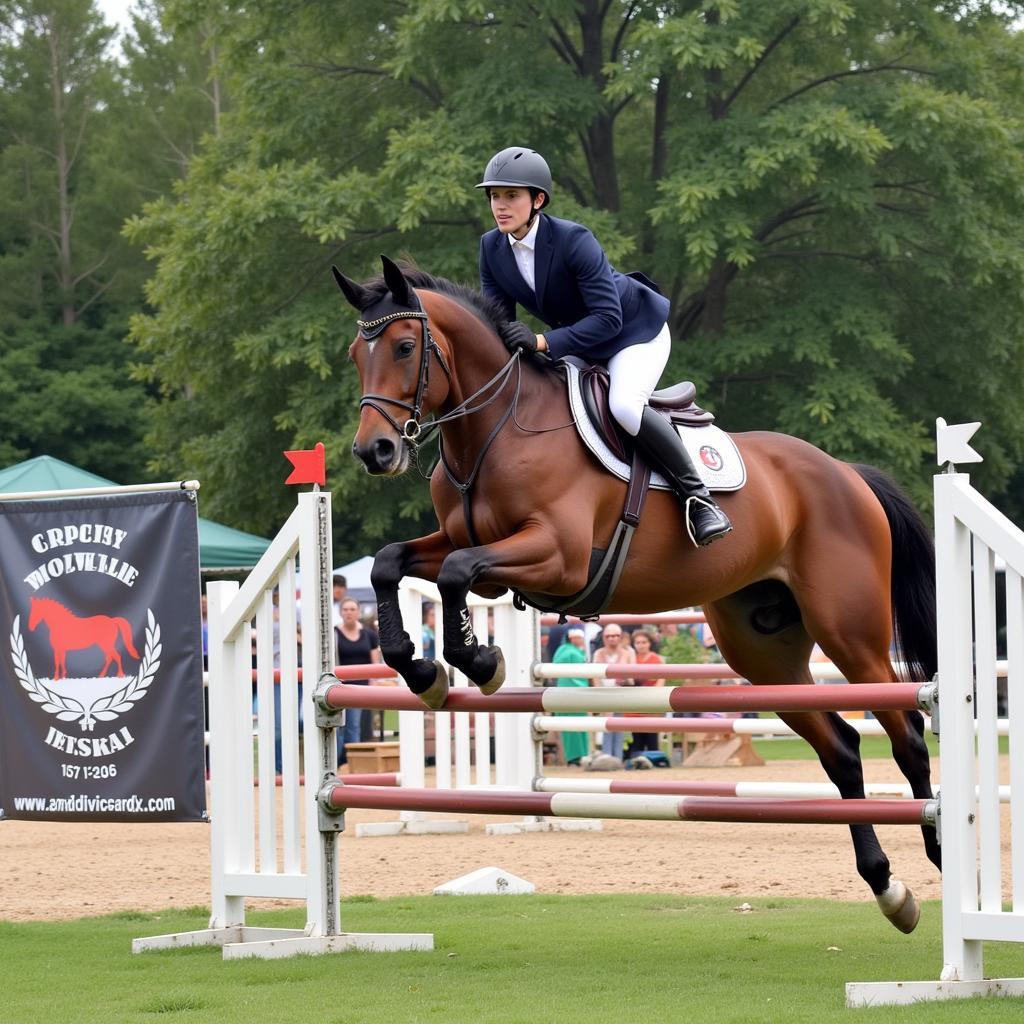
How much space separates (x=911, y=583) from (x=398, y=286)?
2.59 metres

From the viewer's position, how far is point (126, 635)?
748cm

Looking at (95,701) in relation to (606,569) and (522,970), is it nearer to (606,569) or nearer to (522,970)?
(522,970)

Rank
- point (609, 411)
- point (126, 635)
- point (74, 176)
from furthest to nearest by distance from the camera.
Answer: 1. point (74, 176)
2. point (126, 635)
3. point (609, 411)

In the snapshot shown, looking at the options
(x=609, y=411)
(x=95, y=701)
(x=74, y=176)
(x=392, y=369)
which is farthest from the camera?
(x=74, y=176)

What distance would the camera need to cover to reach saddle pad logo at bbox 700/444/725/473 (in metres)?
6.08

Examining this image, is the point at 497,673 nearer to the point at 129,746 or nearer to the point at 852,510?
the point at 852,510

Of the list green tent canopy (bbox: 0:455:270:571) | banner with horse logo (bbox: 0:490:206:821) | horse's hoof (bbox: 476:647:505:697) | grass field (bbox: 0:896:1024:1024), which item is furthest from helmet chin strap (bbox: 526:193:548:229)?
green tent canopy (bbox: 0:455:270:571)

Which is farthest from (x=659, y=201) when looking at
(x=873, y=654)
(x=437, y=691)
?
(x=437, y=691)

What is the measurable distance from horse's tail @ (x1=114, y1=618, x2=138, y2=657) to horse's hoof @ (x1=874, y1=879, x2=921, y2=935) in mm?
3502

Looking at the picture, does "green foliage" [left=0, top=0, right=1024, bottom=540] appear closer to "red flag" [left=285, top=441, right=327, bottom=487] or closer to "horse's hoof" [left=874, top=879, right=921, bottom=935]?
"red flag" [left=285, top=441, right=327, bottom=487]

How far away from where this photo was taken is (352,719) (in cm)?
1498

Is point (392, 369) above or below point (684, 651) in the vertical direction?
above

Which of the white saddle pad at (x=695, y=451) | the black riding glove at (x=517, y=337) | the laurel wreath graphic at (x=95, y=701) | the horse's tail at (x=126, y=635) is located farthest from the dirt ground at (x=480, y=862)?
the black riding glove at (x=517, y=337)

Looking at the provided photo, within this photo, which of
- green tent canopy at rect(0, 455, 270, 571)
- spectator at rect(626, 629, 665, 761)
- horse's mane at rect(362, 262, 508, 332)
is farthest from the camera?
spectator at rect(626, 629, 665, 761)
